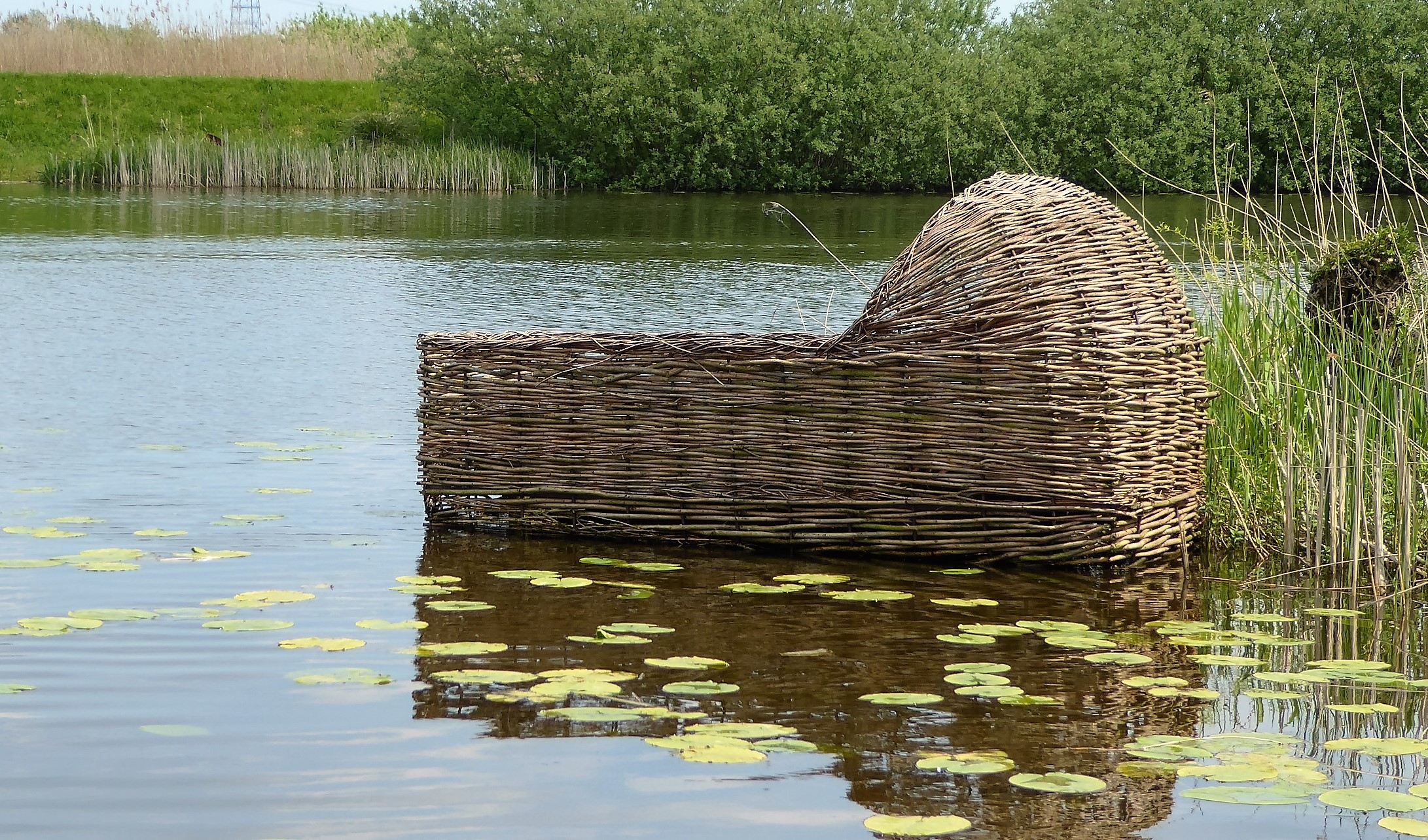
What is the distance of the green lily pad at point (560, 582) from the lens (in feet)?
16.8

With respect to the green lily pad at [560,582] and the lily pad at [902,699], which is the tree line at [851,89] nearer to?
the green lily pad at [560,582]

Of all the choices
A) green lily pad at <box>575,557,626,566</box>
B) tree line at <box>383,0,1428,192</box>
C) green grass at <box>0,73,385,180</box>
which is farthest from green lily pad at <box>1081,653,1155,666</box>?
tree line at <box>383,0,1428,192</box>

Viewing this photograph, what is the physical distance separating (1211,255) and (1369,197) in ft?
109

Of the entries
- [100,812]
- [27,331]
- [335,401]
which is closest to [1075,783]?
[100,812]

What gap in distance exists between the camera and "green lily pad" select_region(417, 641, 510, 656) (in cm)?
427

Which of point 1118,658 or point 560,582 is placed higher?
point 560,582

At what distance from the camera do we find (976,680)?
4.08m

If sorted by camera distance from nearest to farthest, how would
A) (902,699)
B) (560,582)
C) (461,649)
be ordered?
(902,699)
(461,649)
(560,582)

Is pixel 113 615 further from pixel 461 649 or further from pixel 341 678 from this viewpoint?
pixel 461 649

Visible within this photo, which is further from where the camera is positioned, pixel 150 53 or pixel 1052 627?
pixel 150 53

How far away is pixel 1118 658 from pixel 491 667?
5.87 ft

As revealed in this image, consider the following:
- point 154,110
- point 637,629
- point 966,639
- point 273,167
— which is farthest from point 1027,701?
point 154,110

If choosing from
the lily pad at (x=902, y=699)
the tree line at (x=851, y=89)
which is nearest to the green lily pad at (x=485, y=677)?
the lily pad at (x=902, y=699)

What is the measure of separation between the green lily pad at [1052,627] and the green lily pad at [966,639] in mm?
182
